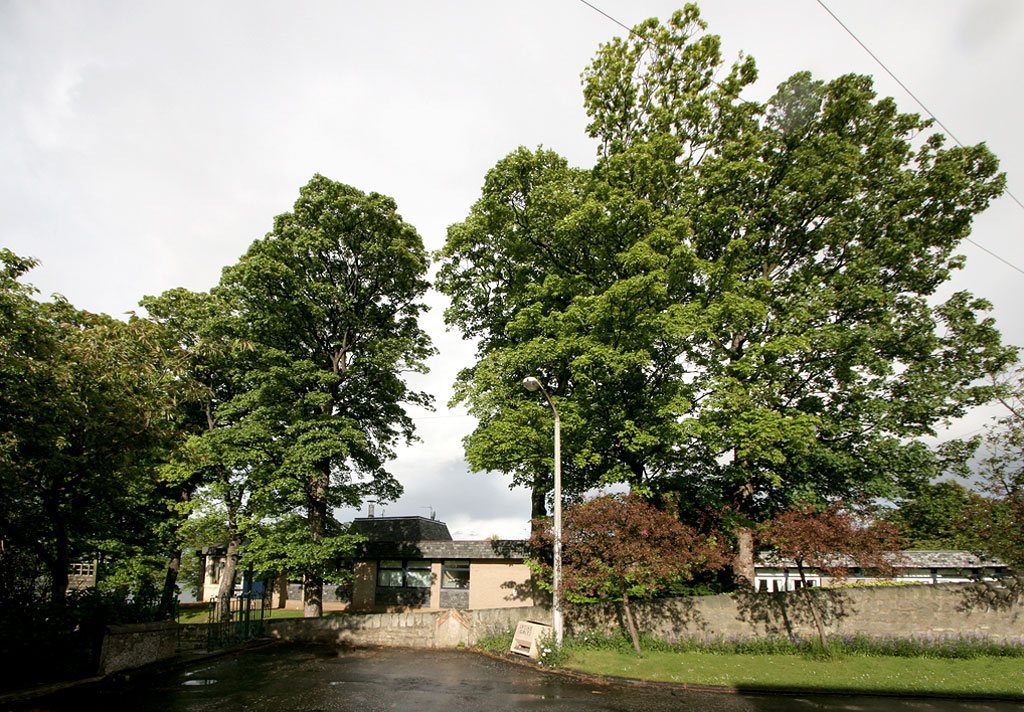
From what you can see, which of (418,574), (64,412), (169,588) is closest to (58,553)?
(64,412)

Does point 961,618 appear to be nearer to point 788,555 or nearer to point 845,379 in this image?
point 788,555

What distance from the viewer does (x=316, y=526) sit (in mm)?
23922

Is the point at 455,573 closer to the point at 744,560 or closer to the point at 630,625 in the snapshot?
the point at 630,625

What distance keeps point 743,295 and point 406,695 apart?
17526mm

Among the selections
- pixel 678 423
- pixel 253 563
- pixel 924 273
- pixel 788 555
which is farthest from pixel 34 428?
pixel 924 273

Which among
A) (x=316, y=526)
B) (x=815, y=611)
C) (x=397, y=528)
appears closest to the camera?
(x=815, y=611)

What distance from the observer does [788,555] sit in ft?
55.5

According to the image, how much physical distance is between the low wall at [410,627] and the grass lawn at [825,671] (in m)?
3.96

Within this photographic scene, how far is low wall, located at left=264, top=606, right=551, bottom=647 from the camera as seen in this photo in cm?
2028

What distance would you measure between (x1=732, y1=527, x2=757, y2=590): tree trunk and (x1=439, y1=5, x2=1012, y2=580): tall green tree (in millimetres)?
106

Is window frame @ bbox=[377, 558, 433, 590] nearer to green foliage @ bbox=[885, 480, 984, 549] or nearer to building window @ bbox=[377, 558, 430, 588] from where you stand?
building window @ bbox=[377, 558, 430, 588]

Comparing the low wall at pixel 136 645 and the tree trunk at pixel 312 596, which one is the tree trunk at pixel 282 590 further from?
the low wall at pixel 136 645

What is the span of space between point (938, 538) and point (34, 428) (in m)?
50.0

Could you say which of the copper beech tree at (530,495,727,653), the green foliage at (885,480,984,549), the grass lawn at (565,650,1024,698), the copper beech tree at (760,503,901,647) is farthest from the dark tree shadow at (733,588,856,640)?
the green foliage at (885,480,984,549)
